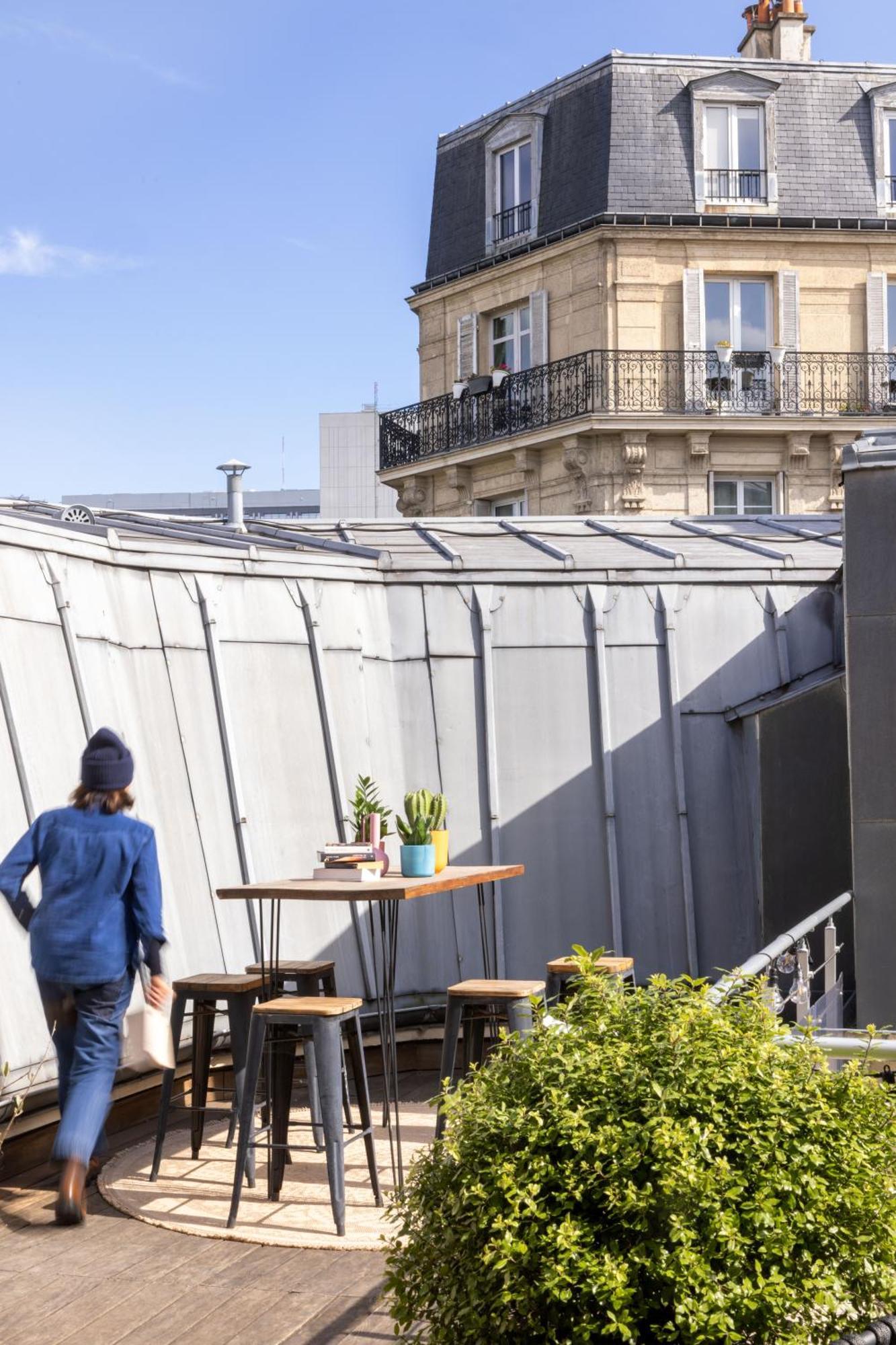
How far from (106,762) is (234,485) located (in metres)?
7.77

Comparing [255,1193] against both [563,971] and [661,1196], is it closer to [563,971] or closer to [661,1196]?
[563,971]

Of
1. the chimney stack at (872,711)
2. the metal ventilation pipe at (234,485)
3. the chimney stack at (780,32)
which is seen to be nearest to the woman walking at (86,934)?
the chimney stack at (872,711)

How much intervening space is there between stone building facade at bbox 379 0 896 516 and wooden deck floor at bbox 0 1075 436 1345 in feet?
59.7

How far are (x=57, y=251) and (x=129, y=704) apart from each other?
74.9 feet

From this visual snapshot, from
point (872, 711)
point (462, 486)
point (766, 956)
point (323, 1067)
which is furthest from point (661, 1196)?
point (462, 486)

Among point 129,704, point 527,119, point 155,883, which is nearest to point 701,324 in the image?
point 527,119

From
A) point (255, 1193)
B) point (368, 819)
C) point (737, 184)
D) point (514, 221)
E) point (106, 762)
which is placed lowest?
point (255, 1193)

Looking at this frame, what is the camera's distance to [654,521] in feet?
45.1

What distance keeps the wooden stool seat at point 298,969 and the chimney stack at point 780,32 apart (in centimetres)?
2314

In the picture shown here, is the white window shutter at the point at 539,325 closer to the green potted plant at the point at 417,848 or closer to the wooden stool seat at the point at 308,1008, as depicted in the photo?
the green potted plant at the point at 417,848

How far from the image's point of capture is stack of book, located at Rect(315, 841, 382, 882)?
6895 mm

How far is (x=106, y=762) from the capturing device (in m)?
6.45

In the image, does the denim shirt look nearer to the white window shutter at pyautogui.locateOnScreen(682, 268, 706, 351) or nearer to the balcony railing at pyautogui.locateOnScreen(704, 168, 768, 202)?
the white window shutter at pyautogui.locateOnScreen(682, 268, 706, 351)

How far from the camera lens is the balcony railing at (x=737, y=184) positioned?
24250 mm
